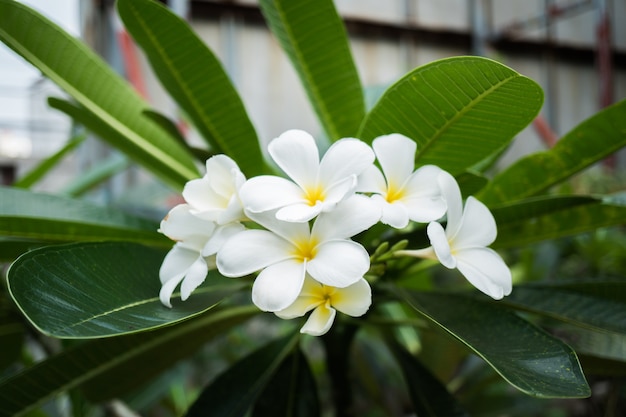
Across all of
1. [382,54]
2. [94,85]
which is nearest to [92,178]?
[94,85]

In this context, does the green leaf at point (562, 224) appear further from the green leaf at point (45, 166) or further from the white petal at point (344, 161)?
the green leaf at point (45, 166)

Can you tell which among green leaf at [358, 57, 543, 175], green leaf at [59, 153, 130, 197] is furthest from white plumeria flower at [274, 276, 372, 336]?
green leaf at [59, 153, 130, 197]

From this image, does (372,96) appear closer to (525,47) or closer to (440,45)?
(440,45)

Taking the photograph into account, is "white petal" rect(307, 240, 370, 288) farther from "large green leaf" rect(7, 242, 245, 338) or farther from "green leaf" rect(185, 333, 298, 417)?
"green leaf" rect(185, 333, 298, 417)

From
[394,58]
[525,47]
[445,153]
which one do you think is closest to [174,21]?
[445,153]

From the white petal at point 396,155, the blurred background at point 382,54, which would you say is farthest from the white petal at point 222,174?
the blurred background at point 382,54

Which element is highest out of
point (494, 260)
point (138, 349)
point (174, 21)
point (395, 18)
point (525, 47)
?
point (174, 21)
